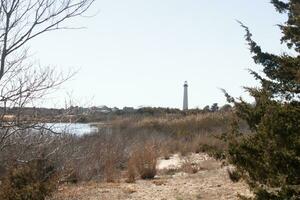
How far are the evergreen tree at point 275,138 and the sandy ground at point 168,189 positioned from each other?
9.57 feet

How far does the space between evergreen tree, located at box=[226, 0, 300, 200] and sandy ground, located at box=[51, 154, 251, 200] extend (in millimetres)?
2918

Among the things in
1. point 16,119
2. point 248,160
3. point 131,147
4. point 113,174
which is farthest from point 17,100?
point 131,147

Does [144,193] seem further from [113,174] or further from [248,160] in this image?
[248,160]

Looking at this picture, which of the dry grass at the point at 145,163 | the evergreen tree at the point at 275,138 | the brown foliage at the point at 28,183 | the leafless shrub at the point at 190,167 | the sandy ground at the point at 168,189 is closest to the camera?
the evergreen tree at the point at 275,138

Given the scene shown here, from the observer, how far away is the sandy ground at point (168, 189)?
11457 millimetres

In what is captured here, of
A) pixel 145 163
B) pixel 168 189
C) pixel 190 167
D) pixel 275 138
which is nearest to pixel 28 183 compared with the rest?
pixel 168 189

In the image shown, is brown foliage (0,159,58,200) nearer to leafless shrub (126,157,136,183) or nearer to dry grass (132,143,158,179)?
leafless shrub (126,157,136,183)

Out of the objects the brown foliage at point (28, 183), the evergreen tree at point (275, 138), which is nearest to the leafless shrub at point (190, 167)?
the brown foliage at point (28, 183)

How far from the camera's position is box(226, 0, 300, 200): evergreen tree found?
6.71 m

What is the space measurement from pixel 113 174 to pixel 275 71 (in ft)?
23.5

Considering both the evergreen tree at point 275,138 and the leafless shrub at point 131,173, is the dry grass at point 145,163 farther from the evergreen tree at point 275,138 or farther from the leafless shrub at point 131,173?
the evergreen tree at point 275,138

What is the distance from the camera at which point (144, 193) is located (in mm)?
12164

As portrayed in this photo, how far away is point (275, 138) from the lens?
6945mm

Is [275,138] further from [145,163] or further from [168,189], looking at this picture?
[145,163]
